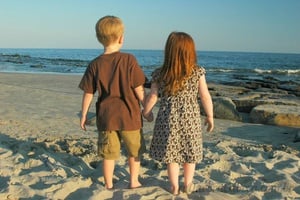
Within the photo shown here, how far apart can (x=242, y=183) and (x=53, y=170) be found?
2087 mm

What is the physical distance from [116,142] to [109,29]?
110 centimetres

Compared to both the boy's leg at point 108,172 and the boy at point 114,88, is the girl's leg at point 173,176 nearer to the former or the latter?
the boy at point 114,88

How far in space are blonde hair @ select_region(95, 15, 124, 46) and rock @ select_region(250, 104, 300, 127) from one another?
5.88 meters

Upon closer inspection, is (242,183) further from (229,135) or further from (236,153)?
(229,135)

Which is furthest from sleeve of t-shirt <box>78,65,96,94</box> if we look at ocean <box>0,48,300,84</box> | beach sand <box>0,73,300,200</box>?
ocean <box>0,48,300,84</box>

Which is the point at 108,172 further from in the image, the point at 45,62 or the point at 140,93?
the point at 45,62

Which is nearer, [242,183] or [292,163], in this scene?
[242,183]

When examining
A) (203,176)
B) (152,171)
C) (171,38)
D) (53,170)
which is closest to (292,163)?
(203,176)

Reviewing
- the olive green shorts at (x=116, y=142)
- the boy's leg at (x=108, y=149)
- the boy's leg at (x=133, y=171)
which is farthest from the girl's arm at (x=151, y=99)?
the boy's leg at (x=133, y=171)

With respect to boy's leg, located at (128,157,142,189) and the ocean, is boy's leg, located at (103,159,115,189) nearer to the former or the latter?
boy's leg, located at (128,157,142,189)

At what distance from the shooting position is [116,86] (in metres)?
3.80

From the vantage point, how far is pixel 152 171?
15.4 ft

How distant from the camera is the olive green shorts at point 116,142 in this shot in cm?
391

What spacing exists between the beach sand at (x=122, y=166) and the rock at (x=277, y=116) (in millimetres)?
439
